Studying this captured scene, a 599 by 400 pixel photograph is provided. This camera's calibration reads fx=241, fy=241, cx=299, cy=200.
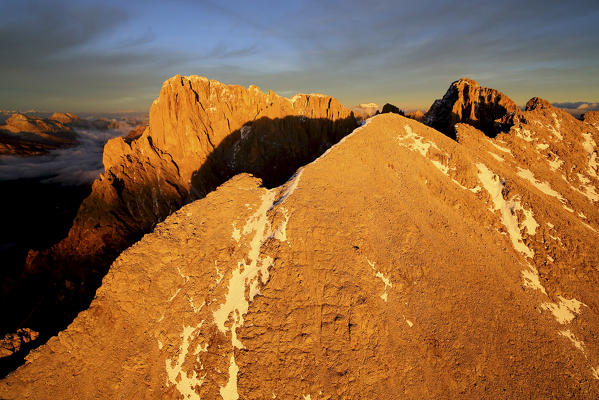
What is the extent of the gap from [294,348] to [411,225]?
1225cm

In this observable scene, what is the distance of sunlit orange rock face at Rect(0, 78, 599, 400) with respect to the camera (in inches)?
496

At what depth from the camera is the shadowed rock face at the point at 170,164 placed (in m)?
38.4

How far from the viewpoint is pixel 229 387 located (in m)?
12.4

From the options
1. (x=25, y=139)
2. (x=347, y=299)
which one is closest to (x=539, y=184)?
(x=347, y=299)

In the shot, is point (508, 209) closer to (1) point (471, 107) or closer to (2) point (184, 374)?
(2) point (184, 374)

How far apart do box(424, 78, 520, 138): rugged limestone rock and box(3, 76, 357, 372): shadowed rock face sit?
2791cm

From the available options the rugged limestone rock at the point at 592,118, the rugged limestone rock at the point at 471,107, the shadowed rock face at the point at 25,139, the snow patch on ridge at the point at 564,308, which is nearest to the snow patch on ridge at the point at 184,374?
the snow patch on ridge at the point at 564,308

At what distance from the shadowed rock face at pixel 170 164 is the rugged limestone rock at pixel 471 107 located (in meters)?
27.9

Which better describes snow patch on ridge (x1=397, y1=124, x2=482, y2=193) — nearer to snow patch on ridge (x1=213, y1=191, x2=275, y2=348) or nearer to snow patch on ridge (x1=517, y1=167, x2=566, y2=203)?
snow patch on ridge (x1=517, y1=167, x2=566, y2=203)

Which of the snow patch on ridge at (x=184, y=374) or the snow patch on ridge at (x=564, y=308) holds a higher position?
the snow patch on ridge at (x=564, y=308)

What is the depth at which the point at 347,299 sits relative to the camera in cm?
1419

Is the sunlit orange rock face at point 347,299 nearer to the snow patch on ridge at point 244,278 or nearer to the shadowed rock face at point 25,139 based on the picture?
the snow patch on ridge at point 244,278

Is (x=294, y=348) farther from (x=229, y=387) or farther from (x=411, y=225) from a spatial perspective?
(x=411, y=225)

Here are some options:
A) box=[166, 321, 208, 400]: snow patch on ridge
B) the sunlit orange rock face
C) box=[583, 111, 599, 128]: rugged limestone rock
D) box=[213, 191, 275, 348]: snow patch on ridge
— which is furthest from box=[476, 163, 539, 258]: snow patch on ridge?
box=[166, 321, 208, 400]: snow patch on ridge
